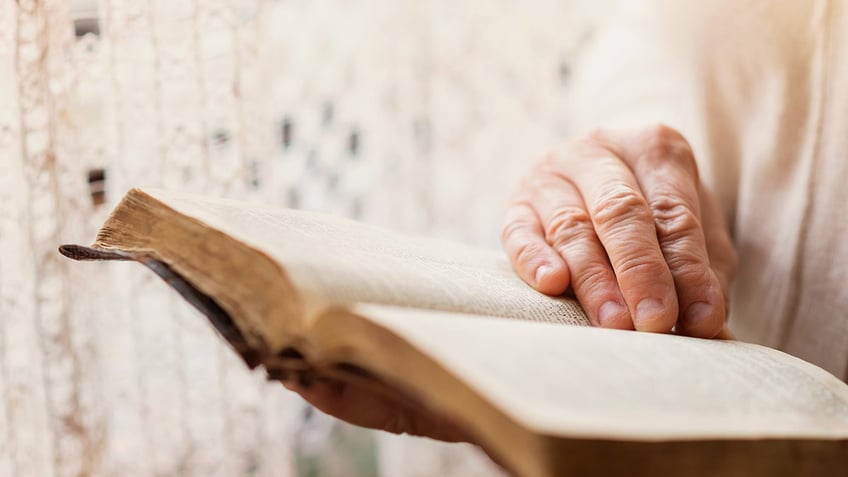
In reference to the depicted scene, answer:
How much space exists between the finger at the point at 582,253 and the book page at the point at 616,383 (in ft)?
0.28

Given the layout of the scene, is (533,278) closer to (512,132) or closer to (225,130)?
(225,130)

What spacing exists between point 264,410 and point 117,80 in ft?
1.20

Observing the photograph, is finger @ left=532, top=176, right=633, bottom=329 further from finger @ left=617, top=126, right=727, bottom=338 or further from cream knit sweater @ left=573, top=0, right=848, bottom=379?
cream knit sweater @ left=573, top=0, right=848, bottom=379

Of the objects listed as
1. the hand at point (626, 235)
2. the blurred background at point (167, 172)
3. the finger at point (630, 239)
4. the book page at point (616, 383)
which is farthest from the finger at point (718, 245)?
the blurred background at point (167, 172)

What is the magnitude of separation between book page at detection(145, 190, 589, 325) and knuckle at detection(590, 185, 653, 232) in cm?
6

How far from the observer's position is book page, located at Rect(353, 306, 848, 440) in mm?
254

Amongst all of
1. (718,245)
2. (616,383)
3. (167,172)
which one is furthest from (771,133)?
(167,172)

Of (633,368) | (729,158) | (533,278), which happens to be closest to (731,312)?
(729,158)

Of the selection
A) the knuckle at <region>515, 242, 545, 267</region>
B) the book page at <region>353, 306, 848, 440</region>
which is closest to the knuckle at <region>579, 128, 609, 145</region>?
the knuckle at <region>515, 242, 545, 267</region>

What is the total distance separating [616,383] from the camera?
0.29m

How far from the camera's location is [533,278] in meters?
0.51

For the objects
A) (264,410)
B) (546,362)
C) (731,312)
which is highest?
(546,362)

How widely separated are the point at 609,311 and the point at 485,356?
0.74ft

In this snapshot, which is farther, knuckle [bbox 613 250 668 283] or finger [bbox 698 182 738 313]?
finger [bbox 698 182 738 313]
